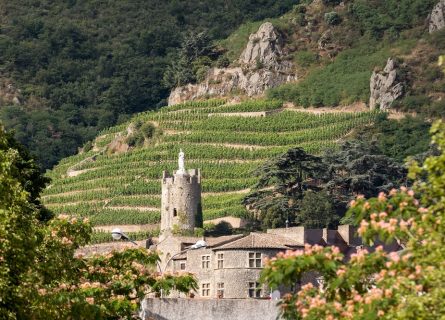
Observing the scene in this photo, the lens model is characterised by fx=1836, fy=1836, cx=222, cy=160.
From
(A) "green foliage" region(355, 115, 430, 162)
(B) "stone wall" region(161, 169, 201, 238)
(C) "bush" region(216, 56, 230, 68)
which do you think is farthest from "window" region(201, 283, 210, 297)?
(C) "bush" region(216, 56, 230, 68)

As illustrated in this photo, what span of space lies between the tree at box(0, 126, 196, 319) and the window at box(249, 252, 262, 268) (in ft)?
124

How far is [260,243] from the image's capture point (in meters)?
90.1

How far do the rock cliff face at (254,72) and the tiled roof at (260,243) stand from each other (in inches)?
2803

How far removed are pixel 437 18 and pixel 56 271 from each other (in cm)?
12524

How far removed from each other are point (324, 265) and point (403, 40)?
131 meters

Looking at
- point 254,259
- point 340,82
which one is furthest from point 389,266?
point 340,82

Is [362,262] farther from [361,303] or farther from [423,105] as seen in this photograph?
[423,105]

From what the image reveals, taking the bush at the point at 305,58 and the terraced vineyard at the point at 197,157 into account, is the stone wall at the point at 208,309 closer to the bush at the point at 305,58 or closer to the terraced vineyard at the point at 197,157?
the terraced vineyard at the point at 197,157

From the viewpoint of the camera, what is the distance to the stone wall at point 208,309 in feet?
161

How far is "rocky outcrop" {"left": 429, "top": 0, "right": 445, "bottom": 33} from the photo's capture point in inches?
6521

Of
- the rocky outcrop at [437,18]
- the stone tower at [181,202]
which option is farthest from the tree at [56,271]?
the rocky outcrop at [437,18]

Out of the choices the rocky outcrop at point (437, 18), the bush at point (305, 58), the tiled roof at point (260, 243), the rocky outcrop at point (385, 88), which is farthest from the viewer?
the bush at point (305, 58)

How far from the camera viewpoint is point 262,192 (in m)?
123

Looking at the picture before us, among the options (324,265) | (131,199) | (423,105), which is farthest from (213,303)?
(423,105)
